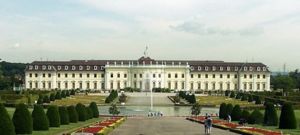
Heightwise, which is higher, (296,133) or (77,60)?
(77,60)

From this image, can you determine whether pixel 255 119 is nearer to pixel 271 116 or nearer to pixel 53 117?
pixel 271 116

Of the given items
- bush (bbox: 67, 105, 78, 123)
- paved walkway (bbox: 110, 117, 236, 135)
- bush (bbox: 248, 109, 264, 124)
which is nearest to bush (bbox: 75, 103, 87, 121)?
bush (bbox: 67, 105, 78, 123)

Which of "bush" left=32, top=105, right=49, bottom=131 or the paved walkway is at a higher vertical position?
"bush" left=32, top=105, right=49, bottom=131

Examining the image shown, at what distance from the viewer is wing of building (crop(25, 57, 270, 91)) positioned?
109 meters

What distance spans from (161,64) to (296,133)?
89385 mm

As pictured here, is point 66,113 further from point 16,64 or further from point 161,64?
point 16,64

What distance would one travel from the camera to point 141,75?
10856cm

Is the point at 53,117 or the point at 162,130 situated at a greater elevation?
the point at 53,117

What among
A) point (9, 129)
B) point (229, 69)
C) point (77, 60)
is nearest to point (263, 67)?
point (229, 69)

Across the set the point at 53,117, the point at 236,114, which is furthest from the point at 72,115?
the point at 236,114

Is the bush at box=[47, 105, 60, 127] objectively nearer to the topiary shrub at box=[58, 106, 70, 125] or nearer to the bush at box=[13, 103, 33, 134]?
the topiary shrub at box=[58, 106, 70, 125]

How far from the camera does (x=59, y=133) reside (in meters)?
22.3

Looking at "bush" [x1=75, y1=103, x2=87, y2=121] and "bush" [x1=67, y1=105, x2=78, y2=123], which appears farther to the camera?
"bush" [x1=75, y1=103, x2=87, y2=121]

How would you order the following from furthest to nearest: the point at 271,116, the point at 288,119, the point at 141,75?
1. the point at 141,75
2. the point at 271,116
3. the point at 288,119
